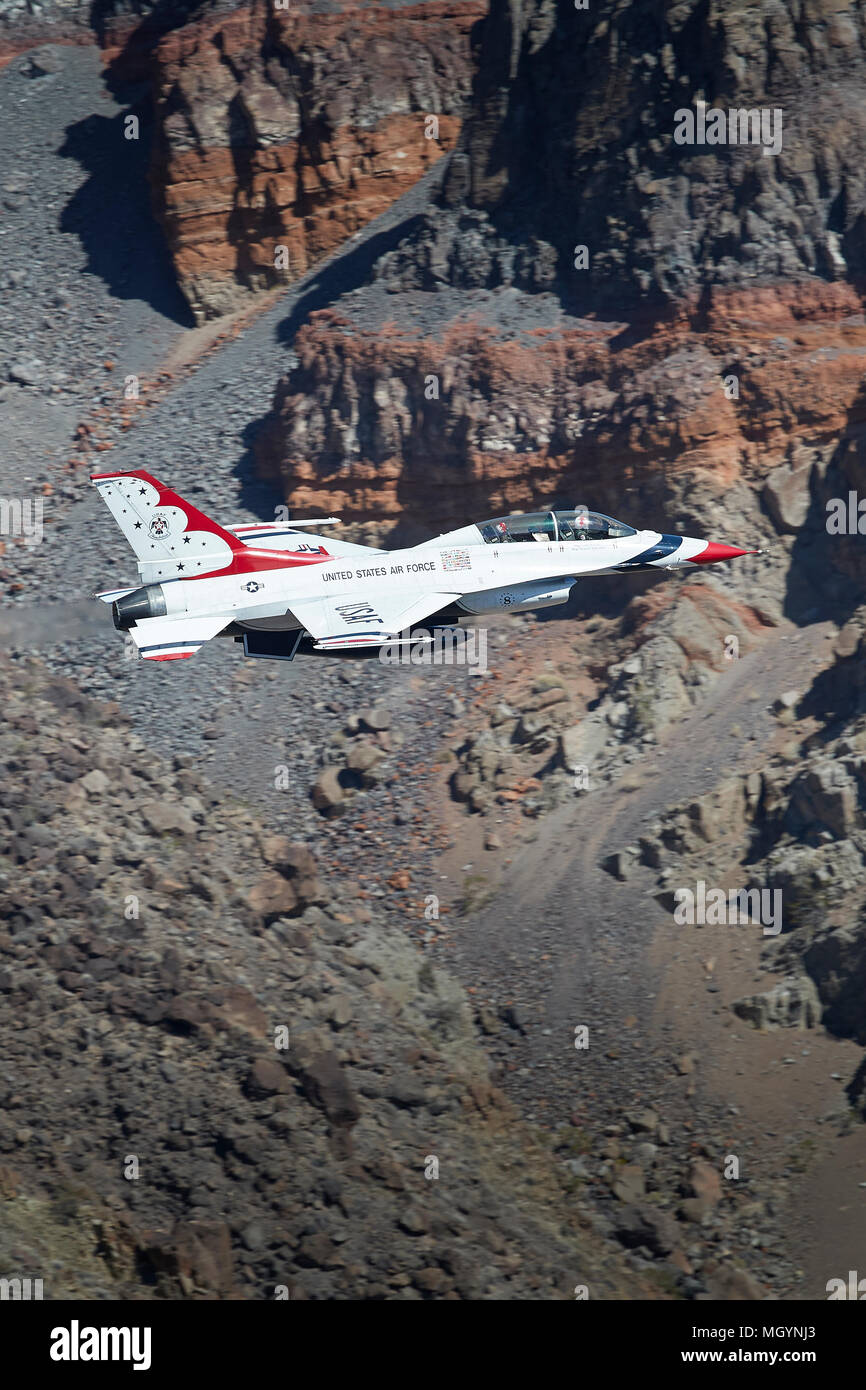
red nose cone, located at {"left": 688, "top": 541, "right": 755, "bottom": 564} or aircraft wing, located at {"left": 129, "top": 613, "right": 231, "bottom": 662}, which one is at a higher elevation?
red nose cone, located at {"left": 688, "top": 541, "right": 755, "bottom": 564}

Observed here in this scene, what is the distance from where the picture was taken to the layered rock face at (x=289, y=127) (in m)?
54.3

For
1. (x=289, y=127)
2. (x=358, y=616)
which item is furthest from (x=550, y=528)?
(x=289, y=127)

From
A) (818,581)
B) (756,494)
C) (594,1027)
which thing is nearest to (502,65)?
(756,494)

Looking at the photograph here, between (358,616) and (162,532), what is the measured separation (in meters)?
5.04

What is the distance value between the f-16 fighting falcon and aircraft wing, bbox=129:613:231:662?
0.03 meters

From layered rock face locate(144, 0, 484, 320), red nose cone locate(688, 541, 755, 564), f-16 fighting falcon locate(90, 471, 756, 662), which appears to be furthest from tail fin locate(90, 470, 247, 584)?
layered rock face locate(144, 0, 484, 320)

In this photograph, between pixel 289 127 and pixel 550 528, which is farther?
pixel 289 127

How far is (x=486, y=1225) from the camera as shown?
104ft

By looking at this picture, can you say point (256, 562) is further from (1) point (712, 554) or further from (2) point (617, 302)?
(2) point (617, 302)

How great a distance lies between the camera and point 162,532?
33156mm

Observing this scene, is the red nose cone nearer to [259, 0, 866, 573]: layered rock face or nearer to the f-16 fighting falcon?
the f-16 fighting falcon

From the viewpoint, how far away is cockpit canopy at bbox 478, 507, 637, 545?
3400 cm

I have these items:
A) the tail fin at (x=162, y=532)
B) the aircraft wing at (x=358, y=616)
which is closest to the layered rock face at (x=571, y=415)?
the aircraft wing at (x=358, y=616)

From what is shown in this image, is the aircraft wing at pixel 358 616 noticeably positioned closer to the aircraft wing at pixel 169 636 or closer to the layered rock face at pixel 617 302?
the aircraft wing at pixel 169 636
